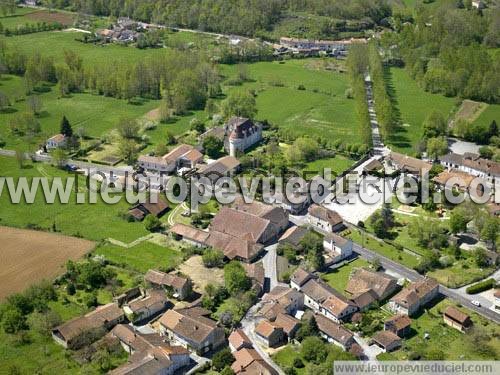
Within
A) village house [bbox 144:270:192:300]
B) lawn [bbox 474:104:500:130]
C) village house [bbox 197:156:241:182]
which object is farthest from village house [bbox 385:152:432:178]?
village house [bbox 144:270:192:300]

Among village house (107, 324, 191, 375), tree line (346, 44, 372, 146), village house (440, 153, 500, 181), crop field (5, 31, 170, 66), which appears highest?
tree line (346, 44, 372, 146)

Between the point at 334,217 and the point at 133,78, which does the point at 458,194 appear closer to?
the point at 334,217

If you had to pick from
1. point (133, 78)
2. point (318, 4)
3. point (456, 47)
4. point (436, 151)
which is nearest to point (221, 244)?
point (436, 151)

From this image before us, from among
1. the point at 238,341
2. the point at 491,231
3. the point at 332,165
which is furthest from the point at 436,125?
the point at 238,341

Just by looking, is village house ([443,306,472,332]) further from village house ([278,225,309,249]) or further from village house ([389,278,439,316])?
village house ([278,225,309,249])

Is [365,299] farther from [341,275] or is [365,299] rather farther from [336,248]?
[336,248]
